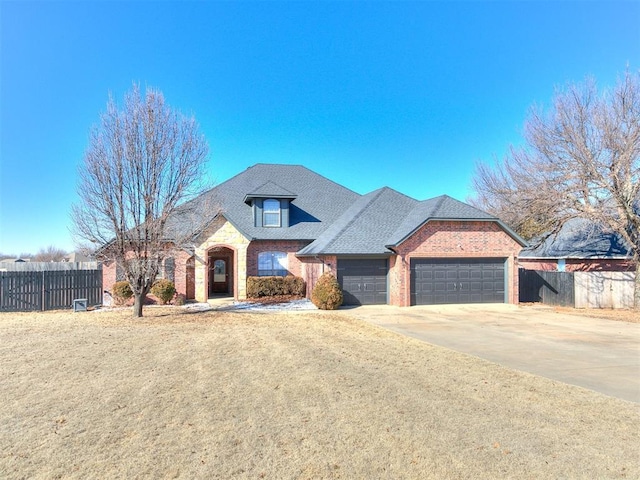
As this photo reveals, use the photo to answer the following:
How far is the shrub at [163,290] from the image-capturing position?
18.0 meters

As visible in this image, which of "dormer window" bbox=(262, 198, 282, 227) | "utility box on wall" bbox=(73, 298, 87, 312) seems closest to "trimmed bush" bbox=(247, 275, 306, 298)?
"dormer window" bbox=(262, 198, 282, 227)

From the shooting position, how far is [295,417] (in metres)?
5.14

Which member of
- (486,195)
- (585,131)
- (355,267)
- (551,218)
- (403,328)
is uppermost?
(585,131)

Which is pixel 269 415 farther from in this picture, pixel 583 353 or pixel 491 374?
pixel 583 353

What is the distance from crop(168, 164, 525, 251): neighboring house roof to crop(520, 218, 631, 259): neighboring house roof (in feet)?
24.2

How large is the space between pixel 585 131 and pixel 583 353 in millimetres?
12481

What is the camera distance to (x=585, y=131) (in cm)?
1720

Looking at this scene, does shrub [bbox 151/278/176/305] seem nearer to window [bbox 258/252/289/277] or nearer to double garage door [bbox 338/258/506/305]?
window [bbox 258/252/289/277]

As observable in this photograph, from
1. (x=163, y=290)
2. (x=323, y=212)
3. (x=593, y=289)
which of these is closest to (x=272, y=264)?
(x=323, y=212)

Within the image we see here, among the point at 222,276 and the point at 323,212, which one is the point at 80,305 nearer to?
the point at 222,276

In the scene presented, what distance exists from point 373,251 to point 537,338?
28.2 feet

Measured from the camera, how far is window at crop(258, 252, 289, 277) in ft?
68.3

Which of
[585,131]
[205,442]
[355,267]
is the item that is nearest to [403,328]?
[355,267]

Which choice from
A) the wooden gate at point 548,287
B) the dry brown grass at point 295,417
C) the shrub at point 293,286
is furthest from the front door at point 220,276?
the wooden gate at point 548,287
